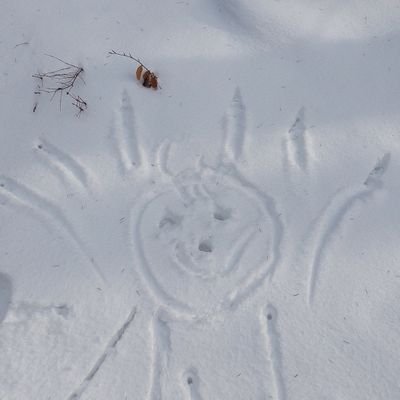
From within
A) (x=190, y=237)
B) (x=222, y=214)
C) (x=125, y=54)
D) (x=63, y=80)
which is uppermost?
(x=125, y=54)

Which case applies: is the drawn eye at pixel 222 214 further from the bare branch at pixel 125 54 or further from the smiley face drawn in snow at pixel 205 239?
the bare branch at pixel 125 54

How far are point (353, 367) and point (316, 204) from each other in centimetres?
73

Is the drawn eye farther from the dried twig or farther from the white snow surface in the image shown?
the dried twig

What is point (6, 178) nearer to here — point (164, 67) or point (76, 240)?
point (76, 240)

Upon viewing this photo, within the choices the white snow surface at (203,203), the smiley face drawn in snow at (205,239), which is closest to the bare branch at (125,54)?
the white snow surface at (203,203)

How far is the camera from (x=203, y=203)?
2.13 m

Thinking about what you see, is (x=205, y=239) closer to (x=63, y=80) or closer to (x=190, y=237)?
(x=190, y=237)

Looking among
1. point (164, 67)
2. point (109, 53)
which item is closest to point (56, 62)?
point (109, 53)

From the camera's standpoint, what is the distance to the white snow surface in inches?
69.4

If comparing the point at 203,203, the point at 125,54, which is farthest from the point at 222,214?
the point at 125,54

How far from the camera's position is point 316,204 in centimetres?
211

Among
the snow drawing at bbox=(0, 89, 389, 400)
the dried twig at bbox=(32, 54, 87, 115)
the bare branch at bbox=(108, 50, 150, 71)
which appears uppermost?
the bare branch at bbox=(108, 50, 150, 71)

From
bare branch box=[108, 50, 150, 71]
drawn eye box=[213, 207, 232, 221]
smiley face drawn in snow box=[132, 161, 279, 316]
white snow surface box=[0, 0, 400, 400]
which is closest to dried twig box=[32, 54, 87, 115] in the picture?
white snow surface box=[0, 0, 400, 400]

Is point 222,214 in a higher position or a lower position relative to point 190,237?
higher
